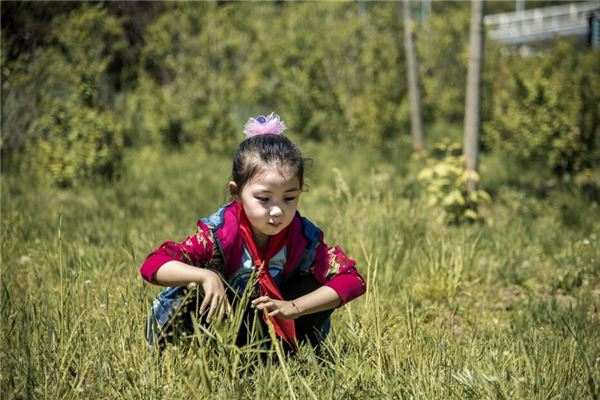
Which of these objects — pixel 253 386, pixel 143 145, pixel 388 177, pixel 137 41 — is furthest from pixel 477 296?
pixel 137 41

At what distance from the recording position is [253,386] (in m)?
2.01

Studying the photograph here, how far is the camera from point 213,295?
1991 mm

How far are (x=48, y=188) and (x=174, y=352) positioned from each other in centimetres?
452

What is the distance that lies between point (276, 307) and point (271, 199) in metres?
0.38

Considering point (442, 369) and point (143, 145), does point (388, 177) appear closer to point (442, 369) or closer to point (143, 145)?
point (143, 145)

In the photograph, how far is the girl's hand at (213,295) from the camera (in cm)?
197

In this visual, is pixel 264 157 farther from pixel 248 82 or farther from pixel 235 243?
pixel 248 82

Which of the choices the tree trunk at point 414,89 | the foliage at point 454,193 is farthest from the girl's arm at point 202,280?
the tree trunk at point 414,89

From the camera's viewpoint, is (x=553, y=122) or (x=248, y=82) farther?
(x=248, y=82)

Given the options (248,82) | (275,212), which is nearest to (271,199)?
(275,212)

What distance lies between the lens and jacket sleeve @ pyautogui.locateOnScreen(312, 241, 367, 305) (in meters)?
2.20

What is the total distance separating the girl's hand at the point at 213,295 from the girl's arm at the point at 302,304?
0.10 metres

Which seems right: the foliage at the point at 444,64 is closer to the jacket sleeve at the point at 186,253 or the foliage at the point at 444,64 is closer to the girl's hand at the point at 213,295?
the jacket sleeve at the point at 186,253

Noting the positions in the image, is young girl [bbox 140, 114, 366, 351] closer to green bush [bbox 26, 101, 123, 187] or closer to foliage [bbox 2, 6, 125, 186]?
foliage [bbox 2, 6, 125, 186]
